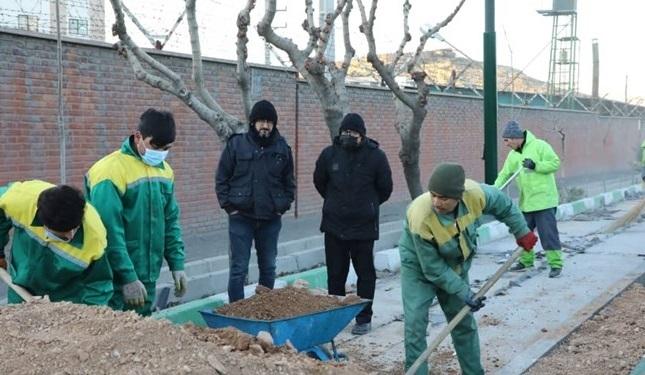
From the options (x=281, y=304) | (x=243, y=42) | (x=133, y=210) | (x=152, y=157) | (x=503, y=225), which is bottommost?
(x=503, y=225)

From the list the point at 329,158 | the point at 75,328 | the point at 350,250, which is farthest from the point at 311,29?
the point at 75,328

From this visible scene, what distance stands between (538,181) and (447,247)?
182 inches

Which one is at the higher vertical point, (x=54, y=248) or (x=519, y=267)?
(x=54, y=248)

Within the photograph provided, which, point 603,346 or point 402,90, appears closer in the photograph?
point 603,346

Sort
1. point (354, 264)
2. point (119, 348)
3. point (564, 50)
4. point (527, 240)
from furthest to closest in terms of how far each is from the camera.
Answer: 1. point (564, 50)
2. point (354, 264)
3. point (527, 240)
4. point (119, 348)

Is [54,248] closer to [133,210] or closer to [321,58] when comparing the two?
[133,210]

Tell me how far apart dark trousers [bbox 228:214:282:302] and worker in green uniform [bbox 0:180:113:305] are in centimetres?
207

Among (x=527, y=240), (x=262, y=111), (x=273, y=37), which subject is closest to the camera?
(x=527, y=240)

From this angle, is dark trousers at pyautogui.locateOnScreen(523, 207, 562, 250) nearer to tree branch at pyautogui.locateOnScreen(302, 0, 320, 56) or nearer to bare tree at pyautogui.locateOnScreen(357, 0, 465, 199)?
bare tree at pyautogui.locateOnScreen(357, 0, 465, 199)

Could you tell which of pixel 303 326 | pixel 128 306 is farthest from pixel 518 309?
pixel 128 306

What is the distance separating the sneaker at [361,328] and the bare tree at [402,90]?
10.3 ft

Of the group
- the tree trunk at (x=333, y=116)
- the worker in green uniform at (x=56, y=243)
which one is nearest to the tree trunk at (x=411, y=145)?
the tree trunk at (x=333, y=116)

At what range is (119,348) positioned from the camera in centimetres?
329

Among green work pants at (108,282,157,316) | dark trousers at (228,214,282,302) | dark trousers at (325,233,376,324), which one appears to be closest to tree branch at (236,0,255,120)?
dark trousers at (228,214,282,302)
